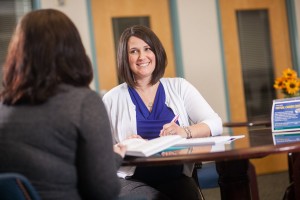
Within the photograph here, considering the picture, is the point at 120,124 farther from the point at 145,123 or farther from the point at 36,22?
the point at 36,22

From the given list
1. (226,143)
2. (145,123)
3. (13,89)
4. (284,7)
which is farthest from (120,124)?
(284,7)

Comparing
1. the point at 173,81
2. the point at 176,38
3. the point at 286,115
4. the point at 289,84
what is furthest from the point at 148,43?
the point at 176,38

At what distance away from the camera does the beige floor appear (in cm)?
386

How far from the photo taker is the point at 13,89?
1.32 meters

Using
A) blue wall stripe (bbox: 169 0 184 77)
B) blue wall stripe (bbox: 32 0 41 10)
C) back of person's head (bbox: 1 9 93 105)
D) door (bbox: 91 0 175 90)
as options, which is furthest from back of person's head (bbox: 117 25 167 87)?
blue wall stripe (bbox: 169 0 184 77)

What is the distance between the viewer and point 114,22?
15.3ft

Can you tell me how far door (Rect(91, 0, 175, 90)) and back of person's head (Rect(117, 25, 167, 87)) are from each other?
2.24 meters

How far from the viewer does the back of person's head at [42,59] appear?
4.25 feet

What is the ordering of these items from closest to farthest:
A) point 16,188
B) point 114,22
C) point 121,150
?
point 16,188
point 121,150
point 114,22

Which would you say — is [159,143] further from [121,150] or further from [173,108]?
[173,108]

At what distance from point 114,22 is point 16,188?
12.0 feet

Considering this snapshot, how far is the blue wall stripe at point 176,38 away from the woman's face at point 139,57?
8.14 feet

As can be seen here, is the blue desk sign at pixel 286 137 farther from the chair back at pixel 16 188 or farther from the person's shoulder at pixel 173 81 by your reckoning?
the chair back at pixel 16 188

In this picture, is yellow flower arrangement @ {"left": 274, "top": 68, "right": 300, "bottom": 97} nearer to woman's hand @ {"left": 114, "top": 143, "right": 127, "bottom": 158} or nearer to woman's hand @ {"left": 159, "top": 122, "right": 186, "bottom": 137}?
woman's hand @ {"left": 159, "top": 122, "right": 186, "bottom": 137}
